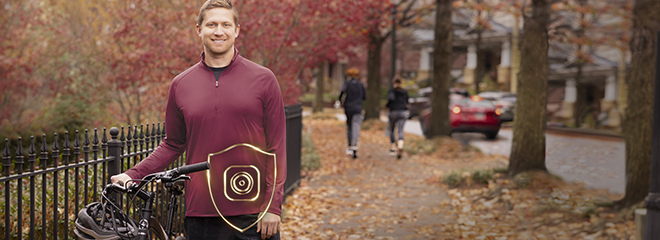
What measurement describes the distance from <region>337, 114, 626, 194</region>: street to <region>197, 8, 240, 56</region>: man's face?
718 centimetres

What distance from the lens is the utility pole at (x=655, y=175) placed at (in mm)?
4992

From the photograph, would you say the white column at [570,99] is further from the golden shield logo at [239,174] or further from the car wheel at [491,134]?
the golden shield logo at [239,174]

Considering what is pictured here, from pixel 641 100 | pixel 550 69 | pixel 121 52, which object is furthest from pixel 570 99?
pixel 641 100

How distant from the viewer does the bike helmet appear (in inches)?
90.5

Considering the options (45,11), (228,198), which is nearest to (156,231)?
(228,198)

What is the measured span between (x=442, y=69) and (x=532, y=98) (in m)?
6.89

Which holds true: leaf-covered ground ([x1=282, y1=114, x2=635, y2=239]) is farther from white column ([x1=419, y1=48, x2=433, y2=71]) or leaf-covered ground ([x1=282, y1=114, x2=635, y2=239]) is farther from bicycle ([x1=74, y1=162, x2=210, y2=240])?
white column ([x1=419, y1=48, x2=433, y2=71])

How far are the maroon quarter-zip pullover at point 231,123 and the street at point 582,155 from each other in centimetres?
697

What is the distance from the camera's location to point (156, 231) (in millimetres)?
2621

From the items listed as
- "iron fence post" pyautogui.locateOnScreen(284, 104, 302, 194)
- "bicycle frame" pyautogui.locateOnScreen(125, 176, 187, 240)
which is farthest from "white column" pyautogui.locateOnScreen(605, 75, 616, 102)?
"bicycle frame" pyautogui.locateOnScreen(125, 176, 187, 240)

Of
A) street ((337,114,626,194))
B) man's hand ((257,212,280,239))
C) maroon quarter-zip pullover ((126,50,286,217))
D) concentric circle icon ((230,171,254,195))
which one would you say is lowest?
street ((337,114,626,194))

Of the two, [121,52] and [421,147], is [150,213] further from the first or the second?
[421,147]

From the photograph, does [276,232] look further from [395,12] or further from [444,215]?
[395,12]

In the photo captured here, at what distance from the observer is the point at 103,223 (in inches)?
91.5
